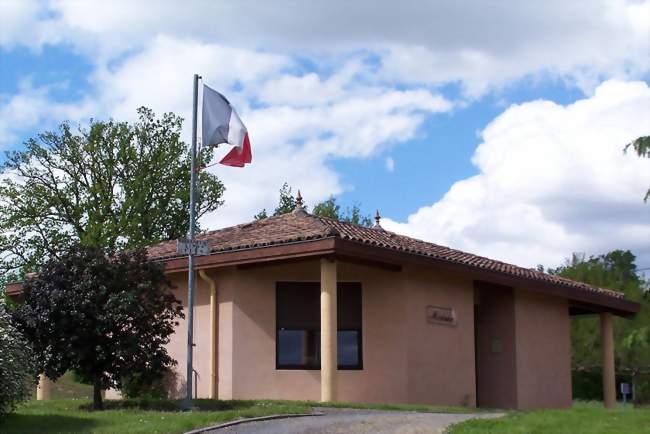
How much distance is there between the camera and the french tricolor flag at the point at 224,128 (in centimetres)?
1705

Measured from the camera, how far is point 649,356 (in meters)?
35.0

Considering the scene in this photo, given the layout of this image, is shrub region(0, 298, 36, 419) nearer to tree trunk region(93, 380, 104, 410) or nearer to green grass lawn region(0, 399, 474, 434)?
green grass lawn region(0, 399, 474, 434)

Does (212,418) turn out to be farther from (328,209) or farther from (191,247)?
(328,209)

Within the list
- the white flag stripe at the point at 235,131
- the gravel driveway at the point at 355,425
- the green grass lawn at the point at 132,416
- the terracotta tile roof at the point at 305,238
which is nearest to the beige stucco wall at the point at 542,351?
the terracotta tile roof at the point at 305,238

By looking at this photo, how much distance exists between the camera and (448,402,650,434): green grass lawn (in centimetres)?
1185

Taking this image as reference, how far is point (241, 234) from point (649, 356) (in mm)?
20228

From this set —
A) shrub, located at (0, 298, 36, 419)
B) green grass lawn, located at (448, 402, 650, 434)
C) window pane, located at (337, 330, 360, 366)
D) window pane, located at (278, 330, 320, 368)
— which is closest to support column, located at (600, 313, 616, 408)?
window pane, located at (337, 330, 360, 366)

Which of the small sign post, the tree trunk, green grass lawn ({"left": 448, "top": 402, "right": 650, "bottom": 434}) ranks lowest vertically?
green grass lawn ({"left": 448, "top": 402, "right": 650, "bottom": 434})

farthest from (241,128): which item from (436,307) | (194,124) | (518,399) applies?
(518,399)

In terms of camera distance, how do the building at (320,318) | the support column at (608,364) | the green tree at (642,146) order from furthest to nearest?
the support column at (608,364) < the building at (320,318) < the green tree at (642,146)

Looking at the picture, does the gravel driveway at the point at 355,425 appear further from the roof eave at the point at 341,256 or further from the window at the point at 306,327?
the window at the point at 306,327

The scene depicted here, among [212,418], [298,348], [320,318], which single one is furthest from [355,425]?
[298,348]

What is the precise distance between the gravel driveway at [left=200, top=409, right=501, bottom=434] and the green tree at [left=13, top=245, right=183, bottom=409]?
352 cm

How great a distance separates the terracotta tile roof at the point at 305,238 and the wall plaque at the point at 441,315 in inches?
46.9
